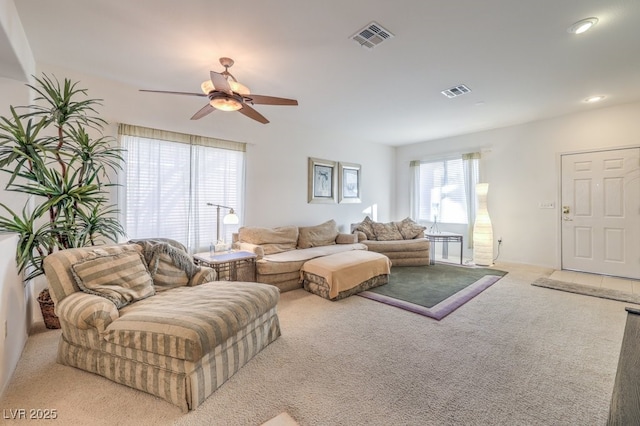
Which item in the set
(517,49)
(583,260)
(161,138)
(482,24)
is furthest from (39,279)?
(583,260)

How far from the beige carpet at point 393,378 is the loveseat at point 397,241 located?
2.29 meters

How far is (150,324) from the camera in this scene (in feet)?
5.61

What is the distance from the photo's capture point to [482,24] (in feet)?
7.61

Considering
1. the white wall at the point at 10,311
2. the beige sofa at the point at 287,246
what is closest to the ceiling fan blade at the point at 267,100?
the beige sofa at the point at 287,246

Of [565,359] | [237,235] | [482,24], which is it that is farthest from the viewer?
[237,235]

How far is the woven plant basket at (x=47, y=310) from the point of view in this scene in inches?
103

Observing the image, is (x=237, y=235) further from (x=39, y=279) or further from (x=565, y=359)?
(x=565, y=359)

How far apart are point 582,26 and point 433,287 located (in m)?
3.17

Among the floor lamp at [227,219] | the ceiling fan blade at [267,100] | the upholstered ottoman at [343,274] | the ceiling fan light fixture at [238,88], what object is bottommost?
the upholstered ottoman at [343,274]

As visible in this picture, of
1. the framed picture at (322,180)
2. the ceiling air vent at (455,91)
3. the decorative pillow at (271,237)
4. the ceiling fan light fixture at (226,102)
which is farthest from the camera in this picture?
the framed picture at (322,180)

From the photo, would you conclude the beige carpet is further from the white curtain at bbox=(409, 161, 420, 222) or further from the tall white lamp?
the white curtain at bbox=(409, 161, 420, 222)

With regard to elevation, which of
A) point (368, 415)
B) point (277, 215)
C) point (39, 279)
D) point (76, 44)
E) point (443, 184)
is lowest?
point (368, 415)

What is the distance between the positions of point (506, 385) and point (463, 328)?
84 cm

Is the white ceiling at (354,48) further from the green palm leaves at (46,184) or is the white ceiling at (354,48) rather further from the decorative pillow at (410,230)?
the decorative pillow at (410,230)
